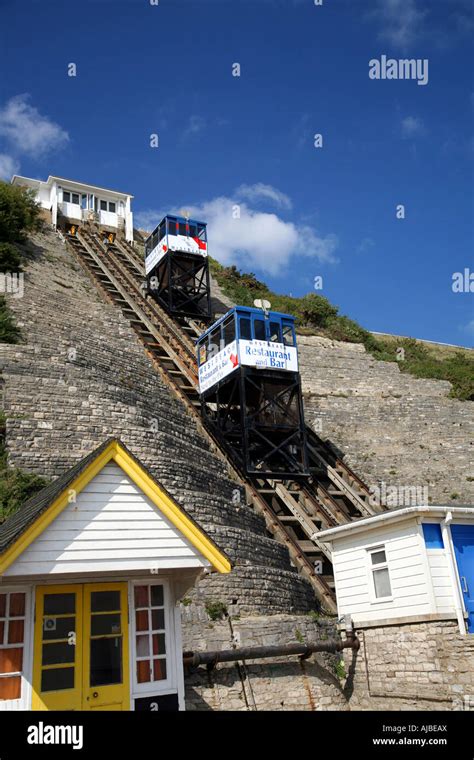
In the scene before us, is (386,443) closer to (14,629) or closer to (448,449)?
(448,449)

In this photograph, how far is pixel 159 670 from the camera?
700 centimetres

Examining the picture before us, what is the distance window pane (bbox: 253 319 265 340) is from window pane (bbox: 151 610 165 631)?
16.5 m

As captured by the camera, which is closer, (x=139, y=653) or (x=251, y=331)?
(x=139, y=653)

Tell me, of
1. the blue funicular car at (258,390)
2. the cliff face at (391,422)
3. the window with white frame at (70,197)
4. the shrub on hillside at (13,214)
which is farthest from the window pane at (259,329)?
the window with white frame at (70,197)

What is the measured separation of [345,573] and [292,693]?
9.67ft

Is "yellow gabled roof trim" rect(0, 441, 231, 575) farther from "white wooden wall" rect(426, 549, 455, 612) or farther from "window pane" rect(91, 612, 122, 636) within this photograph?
"white wooden wall" rect(426, 549, 455, 612)

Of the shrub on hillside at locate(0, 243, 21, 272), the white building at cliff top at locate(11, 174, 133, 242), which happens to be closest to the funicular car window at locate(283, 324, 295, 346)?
the shrub on hillside at locate(0, 243, 21, 272)

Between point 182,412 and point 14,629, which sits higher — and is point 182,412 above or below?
above

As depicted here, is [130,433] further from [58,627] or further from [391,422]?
[391,422]

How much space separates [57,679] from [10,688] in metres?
0.41

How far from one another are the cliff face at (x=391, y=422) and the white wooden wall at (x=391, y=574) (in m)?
8.63

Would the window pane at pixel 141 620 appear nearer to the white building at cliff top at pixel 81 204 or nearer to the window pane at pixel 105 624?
the window pane at pixel 105 624

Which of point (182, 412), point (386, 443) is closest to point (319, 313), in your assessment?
point (386, 443)
